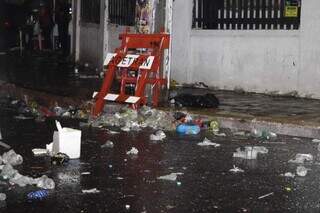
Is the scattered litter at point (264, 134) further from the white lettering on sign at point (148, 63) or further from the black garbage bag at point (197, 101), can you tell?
the white lettering on sign at point (148, 63)

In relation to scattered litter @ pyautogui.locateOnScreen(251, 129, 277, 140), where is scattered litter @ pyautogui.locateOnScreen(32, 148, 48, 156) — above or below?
above

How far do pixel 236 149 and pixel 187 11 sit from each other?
6274mm

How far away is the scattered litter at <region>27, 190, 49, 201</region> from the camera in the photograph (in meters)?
5.64

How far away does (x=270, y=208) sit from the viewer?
18.0ft

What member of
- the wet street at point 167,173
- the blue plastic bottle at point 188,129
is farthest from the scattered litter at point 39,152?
the blue plastic bottle at point 188,129

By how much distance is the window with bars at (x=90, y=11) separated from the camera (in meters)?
18.3

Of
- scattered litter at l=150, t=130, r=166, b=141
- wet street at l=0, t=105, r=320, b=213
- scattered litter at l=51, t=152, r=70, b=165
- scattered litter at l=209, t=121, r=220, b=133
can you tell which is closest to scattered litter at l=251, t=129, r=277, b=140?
wet street at l=0, t=105, r=320, b=213

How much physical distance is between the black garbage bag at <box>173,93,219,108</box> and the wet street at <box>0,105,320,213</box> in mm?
1607

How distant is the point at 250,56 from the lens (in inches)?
503

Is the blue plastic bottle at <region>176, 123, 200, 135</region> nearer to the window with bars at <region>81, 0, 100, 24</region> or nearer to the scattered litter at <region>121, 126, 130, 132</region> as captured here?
the scattered litter at <region>121, 126, 130, 132</region>

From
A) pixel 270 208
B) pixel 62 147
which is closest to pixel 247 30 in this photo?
pixel 62 147

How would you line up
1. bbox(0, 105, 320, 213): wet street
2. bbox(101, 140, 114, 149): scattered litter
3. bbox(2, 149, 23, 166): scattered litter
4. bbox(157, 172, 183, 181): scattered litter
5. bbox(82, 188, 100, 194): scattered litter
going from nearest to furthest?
bbox(0, 105, 320, 213): wet street, bbox(82, 188, 100, 194): scattered litter, bbox(157, 172, 183, 181): scattered litter, bbox(2, 149, 23, 166): scattered litter, bbox(101, 140, 114, 149): scattered litter

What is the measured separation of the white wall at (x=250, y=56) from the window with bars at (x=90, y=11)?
16.0 ft

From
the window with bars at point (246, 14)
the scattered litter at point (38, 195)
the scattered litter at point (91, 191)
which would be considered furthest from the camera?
the window with bars at point (246, 14)
